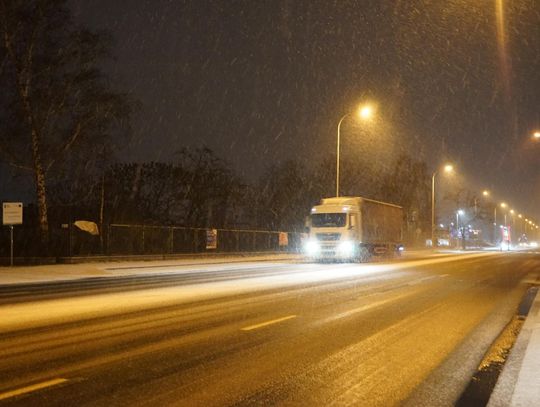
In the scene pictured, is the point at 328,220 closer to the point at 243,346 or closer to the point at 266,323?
the point at 266,323

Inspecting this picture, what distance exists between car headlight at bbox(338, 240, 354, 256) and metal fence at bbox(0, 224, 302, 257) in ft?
35.1

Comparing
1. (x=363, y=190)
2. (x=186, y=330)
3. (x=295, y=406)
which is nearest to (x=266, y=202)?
(x=363, y=190)

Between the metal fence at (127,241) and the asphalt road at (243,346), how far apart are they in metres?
17.8

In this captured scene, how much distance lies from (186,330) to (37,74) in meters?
27.3

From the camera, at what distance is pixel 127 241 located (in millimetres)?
40312

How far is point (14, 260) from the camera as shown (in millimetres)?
35656

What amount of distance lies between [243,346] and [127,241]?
3136 centimetres

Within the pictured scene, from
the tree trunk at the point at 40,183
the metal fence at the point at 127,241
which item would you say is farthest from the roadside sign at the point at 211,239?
the tree trunk at the point at 40,183

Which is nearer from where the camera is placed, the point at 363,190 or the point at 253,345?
the point at 253,345

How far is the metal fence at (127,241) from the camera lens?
121 ft

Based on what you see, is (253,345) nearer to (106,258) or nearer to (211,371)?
(211,371)

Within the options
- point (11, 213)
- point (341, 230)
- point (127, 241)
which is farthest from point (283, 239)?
point (11, 213)

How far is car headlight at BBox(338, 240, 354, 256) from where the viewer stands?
127 feet

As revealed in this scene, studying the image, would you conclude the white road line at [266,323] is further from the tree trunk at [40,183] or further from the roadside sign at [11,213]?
the tree trunk at [40,183]
